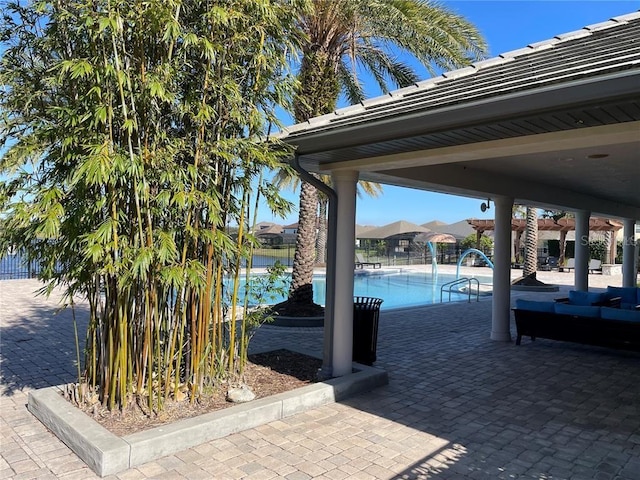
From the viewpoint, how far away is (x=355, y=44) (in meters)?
10.2

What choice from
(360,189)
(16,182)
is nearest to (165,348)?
(16,182)

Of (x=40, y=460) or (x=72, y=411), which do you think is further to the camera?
(x=72, y=411)

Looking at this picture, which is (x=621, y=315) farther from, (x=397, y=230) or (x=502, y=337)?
(x=397, y=230)

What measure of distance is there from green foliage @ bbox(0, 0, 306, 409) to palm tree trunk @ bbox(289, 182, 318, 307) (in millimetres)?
5395

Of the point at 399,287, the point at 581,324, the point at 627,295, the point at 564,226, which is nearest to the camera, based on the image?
the point at 581,324

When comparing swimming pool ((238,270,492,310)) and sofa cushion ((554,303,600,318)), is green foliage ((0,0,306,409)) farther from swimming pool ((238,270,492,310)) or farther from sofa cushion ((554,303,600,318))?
swimming pool ((238,270,492,310))

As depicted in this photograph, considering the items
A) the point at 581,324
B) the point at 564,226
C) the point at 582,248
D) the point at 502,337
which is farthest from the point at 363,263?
the point at 581,324

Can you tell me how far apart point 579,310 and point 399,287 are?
40.8ft

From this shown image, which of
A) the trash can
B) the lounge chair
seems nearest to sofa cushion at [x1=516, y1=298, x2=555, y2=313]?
the trash can

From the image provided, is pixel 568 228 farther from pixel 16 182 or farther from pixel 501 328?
pixel 16 182

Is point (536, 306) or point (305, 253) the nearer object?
point (536, 306)

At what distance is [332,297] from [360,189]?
19.7 metres

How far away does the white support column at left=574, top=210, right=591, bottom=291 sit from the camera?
39.2ft

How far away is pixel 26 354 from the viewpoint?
700cm
